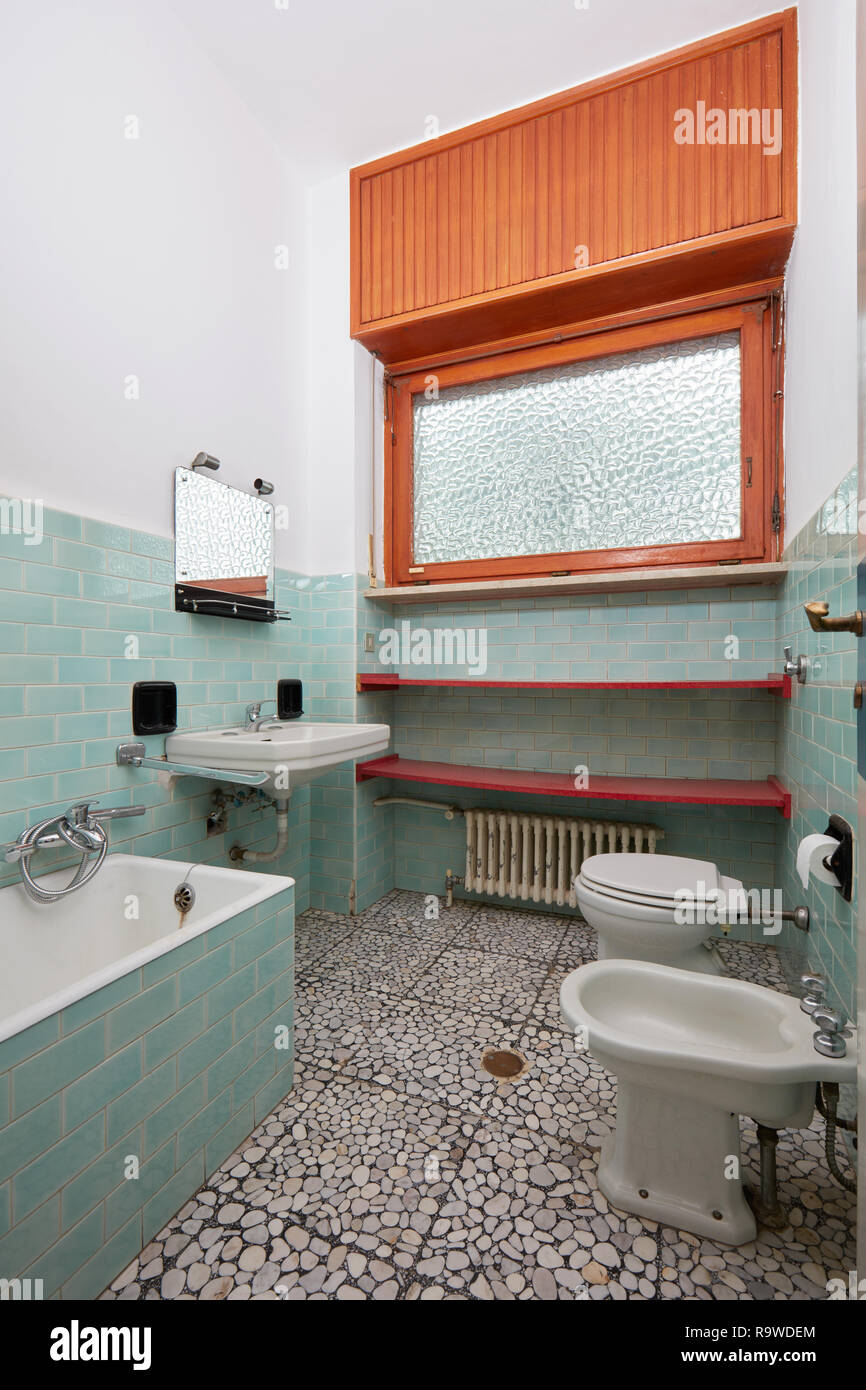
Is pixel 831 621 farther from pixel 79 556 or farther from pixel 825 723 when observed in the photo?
pixel 79 556

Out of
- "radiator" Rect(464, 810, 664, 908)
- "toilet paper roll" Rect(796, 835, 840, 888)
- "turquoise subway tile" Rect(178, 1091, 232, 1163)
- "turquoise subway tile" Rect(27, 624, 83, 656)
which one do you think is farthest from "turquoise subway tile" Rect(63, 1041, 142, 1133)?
"radiator" Rect(464, 810, 664, 908)

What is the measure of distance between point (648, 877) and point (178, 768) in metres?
1.49

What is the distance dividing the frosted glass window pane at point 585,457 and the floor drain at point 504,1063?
1918 millimetres

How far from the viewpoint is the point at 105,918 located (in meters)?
1.59

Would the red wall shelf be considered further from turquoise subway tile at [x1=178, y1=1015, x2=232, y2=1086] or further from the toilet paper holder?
turquoise subway tile at [x1=178, y1=1015, x2=232, y2=1086]

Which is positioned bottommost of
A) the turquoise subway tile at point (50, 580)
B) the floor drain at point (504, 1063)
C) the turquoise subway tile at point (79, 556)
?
the floor drain at point (504, 1063)

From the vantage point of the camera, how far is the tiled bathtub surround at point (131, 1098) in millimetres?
862

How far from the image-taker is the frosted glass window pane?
7.50 ft

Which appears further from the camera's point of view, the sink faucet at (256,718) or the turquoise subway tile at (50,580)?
the sink faucet at (256,718)

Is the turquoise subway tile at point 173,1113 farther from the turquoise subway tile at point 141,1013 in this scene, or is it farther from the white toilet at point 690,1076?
the white toilet at point 690,1076

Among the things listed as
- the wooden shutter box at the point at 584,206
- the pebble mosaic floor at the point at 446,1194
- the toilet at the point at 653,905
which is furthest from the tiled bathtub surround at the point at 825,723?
the wooden shutter box at the point at 584,206

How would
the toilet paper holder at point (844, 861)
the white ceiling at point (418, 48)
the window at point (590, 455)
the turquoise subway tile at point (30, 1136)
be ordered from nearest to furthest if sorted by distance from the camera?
the turquoise subway tile at point (30, 1136) → the toilet paper holder at point (844, 861) → the white ceiling at point (418, 48) → the window at point (590, 455)
